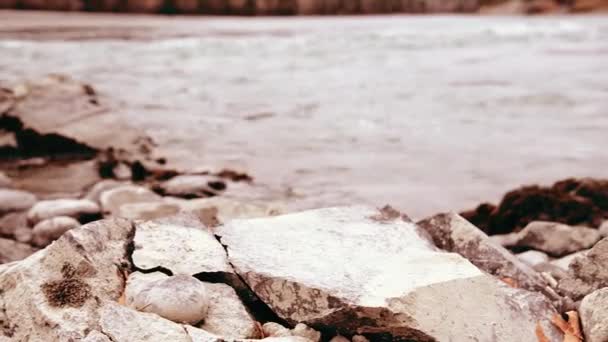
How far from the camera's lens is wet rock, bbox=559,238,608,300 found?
180 cm

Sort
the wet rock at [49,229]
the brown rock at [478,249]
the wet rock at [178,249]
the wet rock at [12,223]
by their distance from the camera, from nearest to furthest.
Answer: the wet rock at [178,249] → the brown rock at [478,249] → the wet rock at [49,229] → the wet rock at [12,223]

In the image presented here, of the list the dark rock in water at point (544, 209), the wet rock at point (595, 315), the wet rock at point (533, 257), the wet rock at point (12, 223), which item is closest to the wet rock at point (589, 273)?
the wet rock at point (595, 315)

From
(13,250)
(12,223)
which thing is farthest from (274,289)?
(12,223)

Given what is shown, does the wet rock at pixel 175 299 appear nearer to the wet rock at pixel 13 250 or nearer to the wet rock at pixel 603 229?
the wet rock at pixel 13 250

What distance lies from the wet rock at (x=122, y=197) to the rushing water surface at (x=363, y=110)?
0.63m

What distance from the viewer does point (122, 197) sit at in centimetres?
340

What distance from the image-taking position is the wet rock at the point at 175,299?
4.90 feet

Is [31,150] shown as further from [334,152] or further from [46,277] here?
[46,277]

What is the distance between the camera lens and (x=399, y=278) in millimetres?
1675

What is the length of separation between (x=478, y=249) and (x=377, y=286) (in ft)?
1.58

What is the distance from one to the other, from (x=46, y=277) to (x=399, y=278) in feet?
2.51

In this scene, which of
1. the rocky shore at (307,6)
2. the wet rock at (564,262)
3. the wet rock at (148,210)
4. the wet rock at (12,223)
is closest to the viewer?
the wet rock at (564,262)

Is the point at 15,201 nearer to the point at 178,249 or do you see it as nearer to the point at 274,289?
the point at 178,249

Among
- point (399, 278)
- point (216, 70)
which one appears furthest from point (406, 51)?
point (399, 278)
